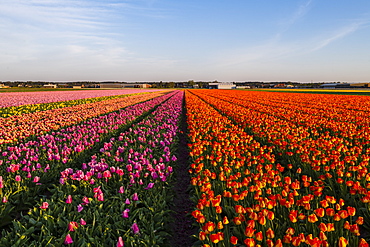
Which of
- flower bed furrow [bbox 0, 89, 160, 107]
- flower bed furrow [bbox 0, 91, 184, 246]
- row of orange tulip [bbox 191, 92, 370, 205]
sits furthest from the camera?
flower bed furrow [bbox 0, 89, 160, 107]

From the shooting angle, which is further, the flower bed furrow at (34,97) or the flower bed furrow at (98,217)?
the flower bed furrow at (34,97)

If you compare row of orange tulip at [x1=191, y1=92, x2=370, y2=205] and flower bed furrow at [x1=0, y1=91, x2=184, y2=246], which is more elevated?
row of orange tulip at [x1=191, y1=92, x2=370, y2=205]

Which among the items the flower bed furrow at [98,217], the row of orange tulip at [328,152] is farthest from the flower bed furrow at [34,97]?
the row of orange tulip at [328,152]

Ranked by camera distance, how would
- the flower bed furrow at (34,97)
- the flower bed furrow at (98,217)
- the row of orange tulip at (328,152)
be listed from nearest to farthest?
the flower bed furrow at (98,217) → the row of orange tulip at (328,152) → the flower bed furrow at (34,97)

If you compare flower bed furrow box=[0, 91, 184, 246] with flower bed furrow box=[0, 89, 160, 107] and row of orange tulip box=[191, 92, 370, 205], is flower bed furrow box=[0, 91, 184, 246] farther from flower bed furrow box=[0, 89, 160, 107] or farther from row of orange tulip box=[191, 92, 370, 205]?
flower bed furrow box=[0, 89, 160, 107]

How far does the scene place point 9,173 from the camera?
17.2 feet

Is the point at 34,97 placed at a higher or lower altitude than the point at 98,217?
higher

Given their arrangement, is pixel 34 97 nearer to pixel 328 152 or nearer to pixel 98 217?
pixel 98 217

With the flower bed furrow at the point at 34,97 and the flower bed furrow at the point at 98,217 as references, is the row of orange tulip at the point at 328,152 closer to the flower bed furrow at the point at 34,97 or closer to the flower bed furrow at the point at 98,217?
the flower bed furrow at the point at 98,217

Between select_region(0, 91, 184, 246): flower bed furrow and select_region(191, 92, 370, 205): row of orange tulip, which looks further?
select_region(191, 92, 370, 205): row of orange tulip

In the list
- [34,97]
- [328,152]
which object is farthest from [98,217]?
[34,97]

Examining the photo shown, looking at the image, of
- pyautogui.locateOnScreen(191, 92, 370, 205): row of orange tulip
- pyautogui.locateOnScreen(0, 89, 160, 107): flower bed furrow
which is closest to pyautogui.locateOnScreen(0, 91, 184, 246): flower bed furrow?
pyautogui.locateOnScreen(191, 92, 370, 205): row of orange tulip

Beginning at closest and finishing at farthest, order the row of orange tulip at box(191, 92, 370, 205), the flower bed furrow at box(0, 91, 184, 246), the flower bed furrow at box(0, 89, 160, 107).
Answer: the flower bed furrow at box(0, 91, 184, 246) → the row of orange tulip at box(191, 92, 370, 205) → the flower bed furrow at box(0, 89, 160, 107)

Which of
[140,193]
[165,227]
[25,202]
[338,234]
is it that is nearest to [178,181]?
[140,193]
